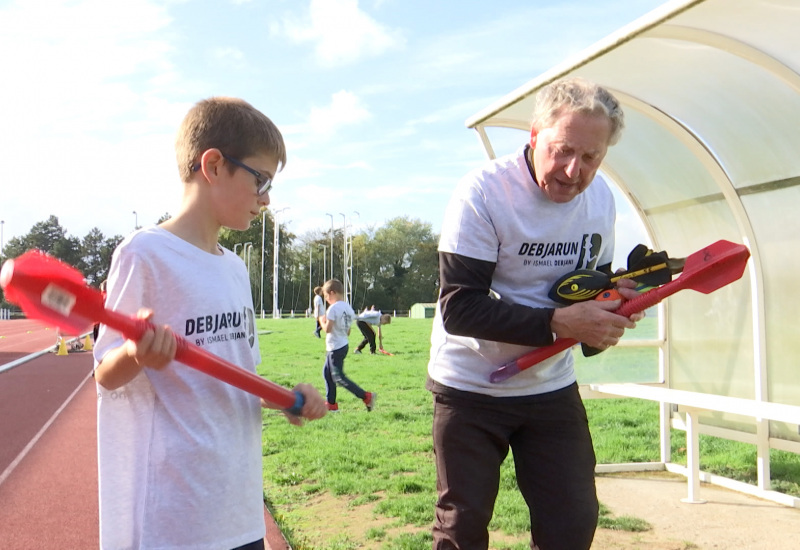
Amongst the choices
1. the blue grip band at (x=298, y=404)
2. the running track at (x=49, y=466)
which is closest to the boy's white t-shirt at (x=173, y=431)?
the blue grip band at (x=298, y=404)

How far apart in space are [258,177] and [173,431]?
0.72m

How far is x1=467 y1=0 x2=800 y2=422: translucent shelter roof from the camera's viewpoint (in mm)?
4145

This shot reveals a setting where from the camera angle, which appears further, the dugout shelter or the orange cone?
the orange cone

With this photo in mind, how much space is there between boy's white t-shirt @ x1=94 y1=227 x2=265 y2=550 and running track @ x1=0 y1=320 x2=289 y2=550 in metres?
0.39

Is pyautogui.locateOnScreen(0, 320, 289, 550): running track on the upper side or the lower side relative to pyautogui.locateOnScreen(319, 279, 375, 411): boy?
lower

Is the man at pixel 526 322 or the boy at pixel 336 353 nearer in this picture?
the man at pixel 526 322

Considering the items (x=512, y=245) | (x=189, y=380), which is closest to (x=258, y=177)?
(x=189, y=380)

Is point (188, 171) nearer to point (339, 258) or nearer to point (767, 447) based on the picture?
point (767, 447)

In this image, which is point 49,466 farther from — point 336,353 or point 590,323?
point 590,323

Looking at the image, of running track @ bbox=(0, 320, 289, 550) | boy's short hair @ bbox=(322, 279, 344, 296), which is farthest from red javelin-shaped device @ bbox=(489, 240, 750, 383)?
boy's short hair @ bbox=(322, 279, 344, 296)

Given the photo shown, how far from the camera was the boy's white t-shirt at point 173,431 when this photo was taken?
1896mm

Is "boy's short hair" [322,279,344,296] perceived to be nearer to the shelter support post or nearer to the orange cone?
the shelter support post

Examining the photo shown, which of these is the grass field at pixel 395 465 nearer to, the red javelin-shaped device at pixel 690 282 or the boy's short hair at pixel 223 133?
the red javelin-shaped device at pixel 690 282

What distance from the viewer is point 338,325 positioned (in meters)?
9.90
